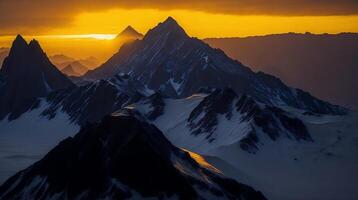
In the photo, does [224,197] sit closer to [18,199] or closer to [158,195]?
[158,195]

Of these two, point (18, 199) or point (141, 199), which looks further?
point (18, 199)

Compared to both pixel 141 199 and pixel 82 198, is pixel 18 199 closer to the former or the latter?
pixel 82 198

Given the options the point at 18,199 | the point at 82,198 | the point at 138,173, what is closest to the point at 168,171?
the point at 138,173

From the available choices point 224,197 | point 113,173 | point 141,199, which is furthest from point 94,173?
point 224,197

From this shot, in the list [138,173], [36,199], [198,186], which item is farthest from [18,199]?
[198,186]

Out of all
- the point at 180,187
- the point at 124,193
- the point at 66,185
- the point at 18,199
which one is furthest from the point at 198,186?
the point at 18,199

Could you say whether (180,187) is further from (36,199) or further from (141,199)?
(36,199)
